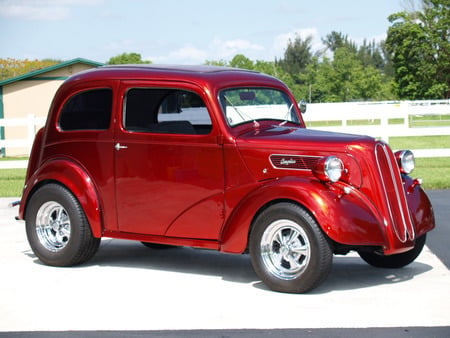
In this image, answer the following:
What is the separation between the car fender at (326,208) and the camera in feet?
20.3

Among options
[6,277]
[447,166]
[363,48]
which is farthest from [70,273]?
[363,48]

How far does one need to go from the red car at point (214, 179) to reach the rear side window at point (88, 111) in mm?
13

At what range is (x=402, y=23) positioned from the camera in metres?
71.6

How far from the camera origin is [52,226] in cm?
777

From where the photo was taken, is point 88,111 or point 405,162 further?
point 88,111

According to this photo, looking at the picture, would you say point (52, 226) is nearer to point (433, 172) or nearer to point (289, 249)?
point (289, 249)

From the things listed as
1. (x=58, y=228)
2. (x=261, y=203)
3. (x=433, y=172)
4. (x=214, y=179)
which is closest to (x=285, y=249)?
(x=261, y=203)

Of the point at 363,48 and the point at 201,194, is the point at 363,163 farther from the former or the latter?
the point at 363,48

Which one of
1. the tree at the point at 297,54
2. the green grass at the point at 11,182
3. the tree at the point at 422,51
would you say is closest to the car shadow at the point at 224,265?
the green grass at the point at 11,182

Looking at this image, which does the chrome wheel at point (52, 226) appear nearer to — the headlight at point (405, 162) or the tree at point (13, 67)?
the headlight at point (405, 162)

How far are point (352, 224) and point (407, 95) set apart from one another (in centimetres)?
6838

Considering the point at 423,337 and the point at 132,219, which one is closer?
the point at 423,337

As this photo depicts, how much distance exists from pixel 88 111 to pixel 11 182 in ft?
30.5

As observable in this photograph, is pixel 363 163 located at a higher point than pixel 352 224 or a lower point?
higher
